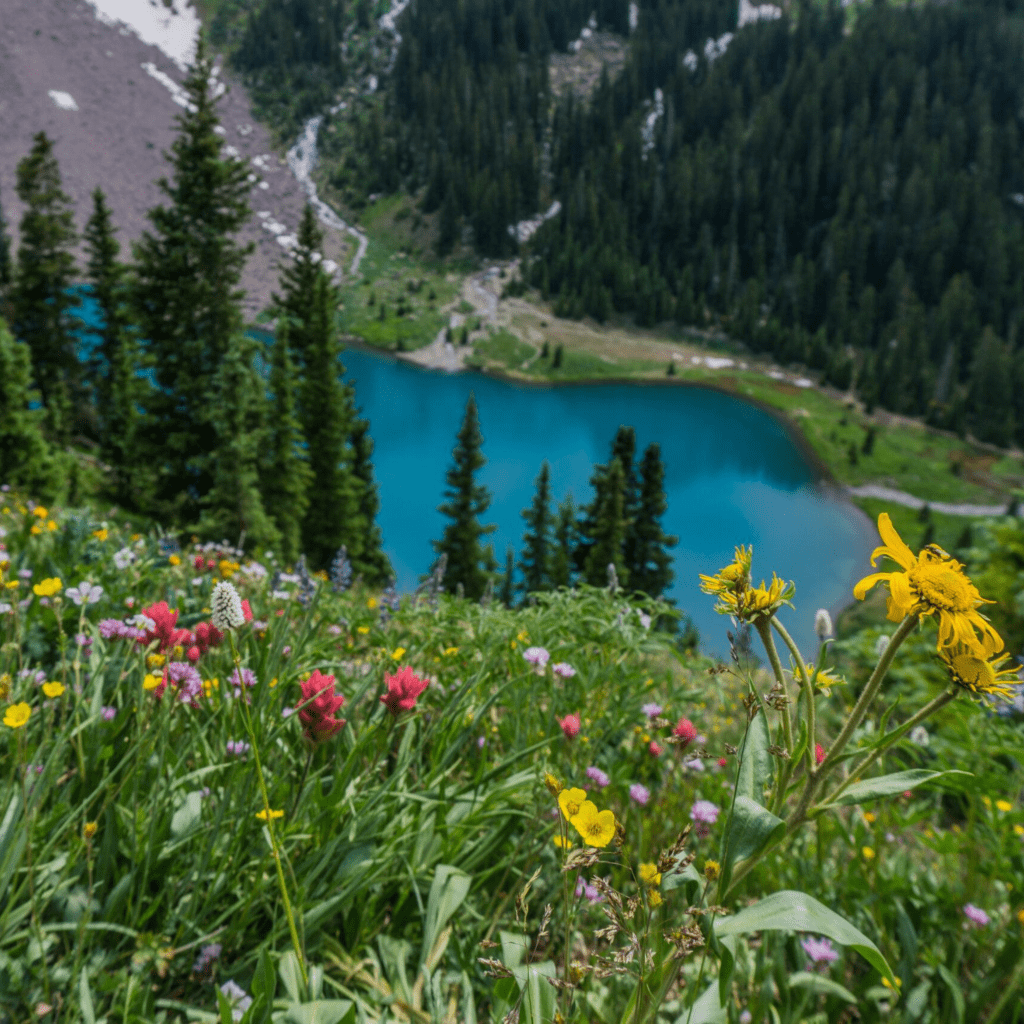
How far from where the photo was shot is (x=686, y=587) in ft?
127

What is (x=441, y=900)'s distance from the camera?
5.33 feet

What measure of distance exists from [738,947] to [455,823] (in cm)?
90

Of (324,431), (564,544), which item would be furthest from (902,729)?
(564,544)

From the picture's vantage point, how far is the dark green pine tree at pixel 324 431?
21.7m

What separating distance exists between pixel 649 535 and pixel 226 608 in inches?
1143

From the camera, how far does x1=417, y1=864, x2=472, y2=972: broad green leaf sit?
1.56 meters

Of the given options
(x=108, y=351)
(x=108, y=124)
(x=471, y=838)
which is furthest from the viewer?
(x=108, y=124)

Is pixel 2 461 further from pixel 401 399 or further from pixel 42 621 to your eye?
pixel 401 399

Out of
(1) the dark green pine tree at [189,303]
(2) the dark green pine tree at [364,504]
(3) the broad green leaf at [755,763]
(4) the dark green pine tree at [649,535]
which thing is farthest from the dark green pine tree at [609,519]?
(3) the broad green leaf at [755,763]

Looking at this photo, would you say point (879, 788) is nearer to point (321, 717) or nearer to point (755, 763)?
point (755, 763)

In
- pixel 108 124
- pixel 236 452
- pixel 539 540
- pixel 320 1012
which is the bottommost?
pixel 539 540

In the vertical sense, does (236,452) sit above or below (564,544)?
above

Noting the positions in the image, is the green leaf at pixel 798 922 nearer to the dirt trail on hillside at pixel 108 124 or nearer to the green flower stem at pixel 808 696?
the green flower stem at pixel 808 696

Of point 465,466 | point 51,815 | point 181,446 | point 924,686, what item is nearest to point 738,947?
point 51,815
